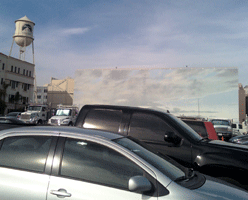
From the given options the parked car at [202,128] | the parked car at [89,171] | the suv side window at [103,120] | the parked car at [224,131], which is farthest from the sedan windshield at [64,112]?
the parked car at [89,171]

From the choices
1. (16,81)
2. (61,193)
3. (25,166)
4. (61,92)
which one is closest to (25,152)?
(25,166)

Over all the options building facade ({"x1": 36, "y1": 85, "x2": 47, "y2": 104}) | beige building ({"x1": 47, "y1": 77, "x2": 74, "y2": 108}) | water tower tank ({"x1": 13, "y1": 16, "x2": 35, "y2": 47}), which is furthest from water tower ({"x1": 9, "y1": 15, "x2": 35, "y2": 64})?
building facade ({"x1": 36, "y1": 85, "x2": 47, "y2": 104})

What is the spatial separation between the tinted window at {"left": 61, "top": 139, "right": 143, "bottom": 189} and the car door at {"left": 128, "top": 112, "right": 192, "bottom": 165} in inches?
73.2

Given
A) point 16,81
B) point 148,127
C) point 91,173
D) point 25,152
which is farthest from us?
point 16,81

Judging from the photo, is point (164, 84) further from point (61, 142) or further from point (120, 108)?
point (61, 142)

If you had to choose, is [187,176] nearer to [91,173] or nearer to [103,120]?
[91,173]

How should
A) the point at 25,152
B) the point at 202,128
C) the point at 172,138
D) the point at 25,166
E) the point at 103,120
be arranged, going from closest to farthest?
the point at 25,166
the point at 25,152
the point at 172,138
the point at 103,120
the point at 202,128

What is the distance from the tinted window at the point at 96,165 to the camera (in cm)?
266

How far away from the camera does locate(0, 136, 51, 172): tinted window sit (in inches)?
116

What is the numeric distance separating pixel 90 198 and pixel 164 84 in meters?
35.2

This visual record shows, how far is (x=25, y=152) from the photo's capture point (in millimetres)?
3080

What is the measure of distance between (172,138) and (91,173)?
191cm

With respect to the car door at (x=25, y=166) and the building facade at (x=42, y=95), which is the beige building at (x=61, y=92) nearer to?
the building facade at (x=42, y=95)

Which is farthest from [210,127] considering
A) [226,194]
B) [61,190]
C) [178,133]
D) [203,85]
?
[203,85]
